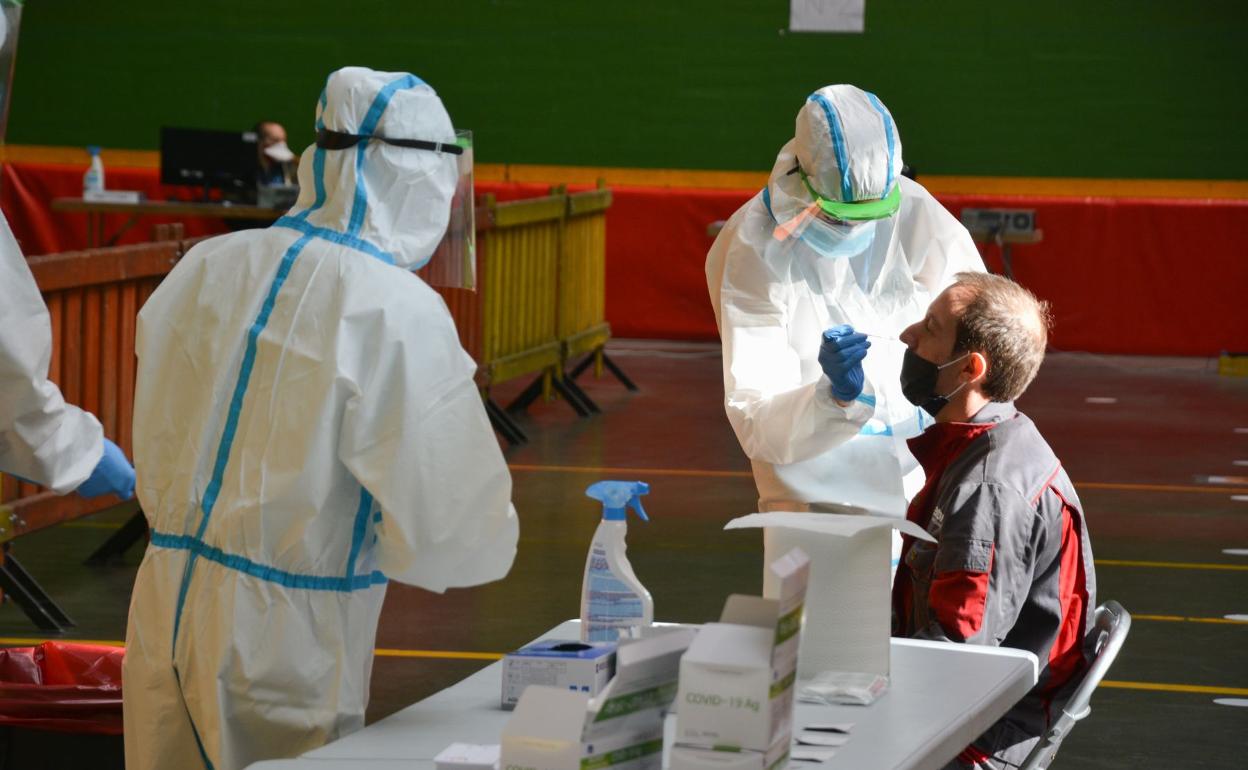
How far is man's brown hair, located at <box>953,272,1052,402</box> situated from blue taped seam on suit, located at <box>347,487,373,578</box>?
3.99 ft

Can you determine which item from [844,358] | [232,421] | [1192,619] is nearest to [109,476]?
[232,421]

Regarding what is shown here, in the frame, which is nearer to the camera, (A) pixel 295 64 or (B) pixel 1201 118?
(B) pixel 1201 118

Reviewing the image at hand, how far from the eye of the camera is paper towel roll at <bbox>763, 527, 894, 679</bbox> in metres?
2.82

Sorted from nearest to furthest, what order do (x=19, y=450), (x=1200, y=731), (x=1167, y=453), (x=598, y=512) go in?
(x=19, y=450)
(x=1200, y=731)
(x=598, y=512)
(x=1167, y=453)

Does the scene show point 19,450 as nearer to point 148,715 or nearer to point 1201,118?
point 148,715

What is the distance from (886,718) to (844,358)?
773mm

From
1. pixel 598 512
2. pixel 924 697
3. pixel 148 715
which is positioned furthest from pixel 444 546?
pixel 598 512

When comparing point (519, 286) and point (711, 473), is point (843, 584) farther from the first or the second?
point (519, 286)

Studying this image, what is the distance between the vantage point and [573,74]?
1511cm

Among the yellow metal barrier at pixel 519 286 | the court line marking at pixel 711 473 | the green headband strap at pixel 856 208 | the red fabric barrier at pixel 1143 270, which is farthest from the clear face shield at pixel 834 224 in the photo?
the red fabric barrier at pixel 1143 270

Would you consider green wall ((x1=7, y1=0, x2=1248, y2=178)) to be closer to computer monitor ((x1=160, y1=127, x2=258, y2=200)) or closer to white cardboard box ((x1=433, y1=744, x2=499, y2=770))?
computer monitor ((x1=160, y1=127, x2=258, y2=200))

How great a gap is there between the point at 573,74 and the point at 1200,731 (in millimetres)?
10879

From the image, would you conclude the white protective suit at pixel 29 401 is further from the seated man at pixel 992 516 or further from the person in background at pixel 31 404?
the seated man at pixel 992 516

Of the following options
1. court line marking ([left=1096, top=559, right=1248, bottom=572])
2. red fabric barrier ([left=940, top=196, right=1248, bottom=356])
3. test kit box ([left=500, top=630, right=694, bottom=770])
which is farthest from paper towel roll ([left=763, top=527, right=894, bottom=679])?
red fabric barrier ([left=940, top=196, right=1248, bottom=356])
